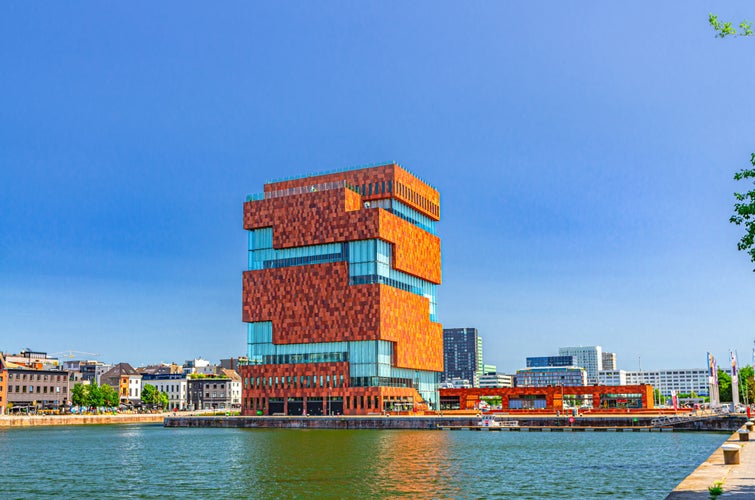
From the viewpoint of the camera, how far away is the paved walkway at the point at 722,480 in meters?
35.1

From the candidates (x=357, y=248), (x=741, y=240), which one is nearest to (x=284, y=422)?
(x=357, y=248)

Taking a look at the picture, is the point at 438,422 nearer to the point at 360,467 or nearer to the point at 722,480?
the point at 360,467

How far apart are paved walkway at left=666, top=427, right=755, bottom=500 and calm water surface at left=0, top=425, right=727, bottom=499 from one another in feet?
22.3

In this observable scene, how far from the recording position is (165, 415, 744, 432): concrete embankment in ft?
443

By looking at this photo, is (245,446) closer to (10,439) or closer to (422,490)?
(10,439)

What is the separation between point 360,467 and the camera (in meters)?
75.3

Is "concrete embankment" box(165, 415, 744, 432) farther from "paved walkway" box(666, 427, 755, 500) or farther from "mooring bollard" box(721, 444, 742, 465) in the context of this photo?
"mooring bollard" box(721, 444, 742, 465)

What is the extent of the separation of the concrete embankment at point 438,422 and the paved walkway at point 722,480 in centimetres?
8702

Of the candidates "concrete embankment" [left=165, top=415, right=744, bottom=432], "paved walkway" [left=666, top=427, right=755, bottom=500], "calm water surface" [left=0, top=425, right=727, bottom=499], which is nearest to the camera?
"paved walkway" [left=666, top=427, right=755, bottom=500]

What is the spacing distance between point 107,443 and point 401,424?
56.4 m

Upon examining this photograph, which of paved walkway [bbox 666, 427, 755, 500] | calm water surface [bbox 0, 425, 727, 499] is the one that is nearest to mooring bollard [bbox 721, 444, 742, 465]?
paved walkway [bbox 666, 427, 755, 500]

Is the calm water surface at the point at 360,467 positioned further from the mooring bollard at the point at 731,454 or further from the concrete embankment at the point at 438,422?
the concrete embankment at the point at 438,422

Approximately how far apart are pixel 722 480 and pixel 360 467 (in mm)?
40527

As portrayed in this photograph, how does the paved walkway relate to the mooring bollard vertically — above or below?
below
